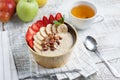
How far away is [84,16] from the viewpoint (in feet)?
2.14

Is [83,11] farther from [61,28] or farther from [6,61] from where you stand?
[6,61]

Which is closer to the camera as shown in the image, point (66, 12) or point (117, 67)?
point (117, 67)

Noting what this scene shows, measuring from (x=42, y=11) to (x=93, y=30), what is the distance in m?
0.15

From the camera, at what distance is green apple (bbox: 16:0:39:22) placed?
623 mm

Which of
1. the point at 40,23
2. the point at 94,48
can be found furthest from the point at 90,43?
the point at 40,23

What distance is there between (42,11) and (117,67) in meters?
0.25

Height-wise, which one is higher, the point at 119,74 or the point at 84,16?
the point at 84,16

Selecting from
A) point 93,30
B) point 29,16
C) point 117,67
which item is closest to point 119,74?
point 117,67

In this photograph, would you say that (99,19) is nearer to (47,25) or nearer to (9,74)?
(47,25)

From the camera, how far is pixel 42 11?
686 mm

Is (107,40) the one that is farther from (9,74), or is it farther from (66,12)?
(9,74)

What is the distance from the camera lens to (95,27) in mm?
649

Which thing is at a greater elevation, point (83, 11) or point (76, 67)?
point (83, 11)

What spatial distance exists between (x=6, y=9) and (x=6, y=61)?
0.14 meters
